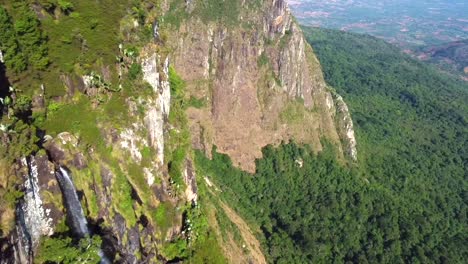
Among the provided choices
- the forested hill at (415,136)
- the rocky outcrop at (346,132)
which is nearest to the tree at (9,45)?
the forested hill at (415,136)

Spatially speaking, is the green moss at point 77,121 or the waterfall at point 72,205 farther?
the green moss at point 77,121

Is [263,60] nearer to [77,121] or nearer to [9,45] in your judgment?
[77,121]

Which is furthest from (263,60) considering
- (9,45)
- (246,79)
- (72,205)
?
(72,205)

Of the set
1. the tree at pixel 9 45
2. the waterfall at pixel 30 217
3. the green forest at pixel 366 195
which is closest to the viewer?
the waterfall at pixel 30 217

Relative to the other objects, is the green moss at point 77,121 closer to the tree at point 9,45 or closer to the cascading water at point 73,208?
the cascading water at point 73,208

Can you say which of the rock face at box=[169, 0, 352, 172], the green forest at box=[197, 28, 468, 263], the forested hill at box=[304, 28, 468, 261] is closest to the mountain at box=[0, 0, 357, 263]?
the green forest at box=[197, 28, 468, 263]

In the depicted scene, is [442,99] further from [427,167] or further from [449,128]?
[427,167]
